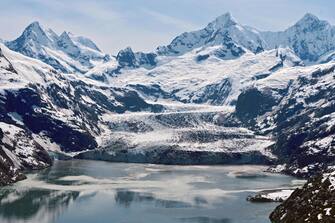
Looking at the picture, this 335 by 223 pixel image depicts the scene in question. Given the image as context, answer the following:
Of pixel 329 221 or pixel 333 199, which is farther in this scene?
pixel 333 199

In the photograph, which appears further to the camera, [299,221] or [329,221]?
[299,221]

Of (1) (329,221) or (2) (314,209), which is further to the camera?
(2) (314,209)
